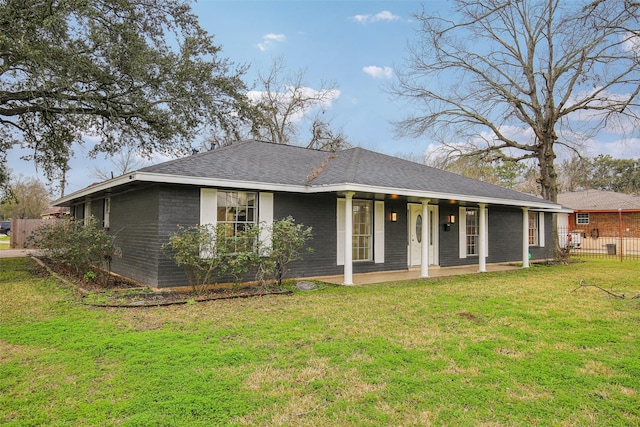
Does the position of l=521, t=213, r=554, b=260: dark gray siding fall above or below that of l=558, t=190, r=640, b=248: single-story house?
below

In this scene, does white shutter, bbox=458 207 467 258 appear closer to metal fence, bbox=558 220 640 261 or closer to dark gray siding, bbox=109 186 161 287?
dark gray siding, bbox=109 186 161 287

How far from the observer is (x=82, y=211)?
50.3 feet

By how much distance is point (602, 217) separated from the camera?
96.4ft

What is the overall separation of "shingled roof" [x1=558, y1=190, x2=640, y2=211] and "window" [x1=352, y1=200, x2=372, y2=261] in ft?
83.0

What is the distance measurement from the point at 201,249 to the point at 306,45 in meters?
11.2

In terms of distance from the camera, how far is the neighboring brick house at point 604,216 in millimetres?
27922

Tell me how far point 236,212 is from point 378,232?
167 inches

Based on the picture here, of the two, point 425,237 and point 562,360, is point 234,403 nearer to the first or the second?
point 562,360

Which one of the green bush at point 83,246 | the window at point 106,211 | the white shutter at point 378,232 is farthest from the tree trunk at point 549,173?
the window at point 106,211

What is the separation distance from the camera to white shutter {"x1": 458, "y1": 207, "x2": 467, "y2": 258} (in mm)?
13680

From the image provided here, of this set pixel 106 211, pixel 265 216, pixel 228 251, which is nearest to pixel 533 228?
pixel 265 216

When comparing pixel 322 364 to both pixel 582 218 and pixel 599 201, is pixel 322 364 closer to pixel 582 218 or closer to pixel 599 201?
pixel 582 218

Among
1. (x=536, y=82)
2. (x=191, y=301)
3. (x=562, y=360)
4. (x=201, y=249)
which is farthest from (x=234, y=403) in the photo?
(x=536, y=82)

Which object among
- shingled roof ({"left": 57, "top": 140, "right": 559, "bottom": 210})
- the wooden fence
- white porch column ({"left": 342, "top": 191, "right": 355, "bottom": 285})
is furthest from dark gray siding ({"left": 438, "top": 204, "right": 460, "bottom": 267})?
the wooden fence
